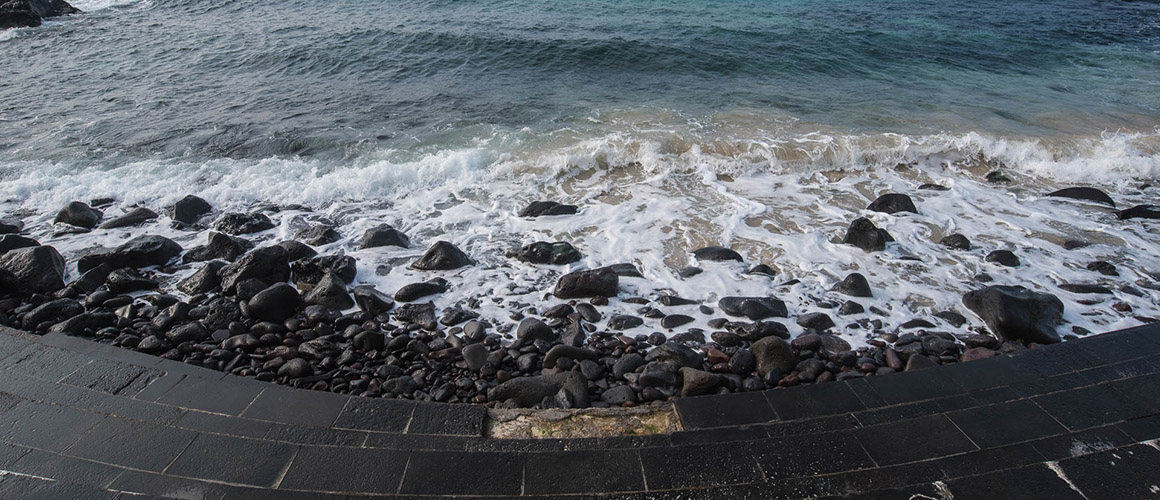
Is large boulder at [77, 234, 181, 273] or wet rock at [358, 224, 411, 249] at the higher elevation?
large boulder at [77, 234, 181, 273]

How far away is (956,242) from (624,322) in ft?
14.4

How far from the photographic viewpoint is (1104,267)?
6254mm

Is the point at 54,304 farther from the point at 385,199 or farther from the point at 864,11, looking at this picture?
the point at 864,11

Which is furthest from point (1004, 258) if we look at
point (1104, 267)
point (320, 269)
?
point (320, 269)

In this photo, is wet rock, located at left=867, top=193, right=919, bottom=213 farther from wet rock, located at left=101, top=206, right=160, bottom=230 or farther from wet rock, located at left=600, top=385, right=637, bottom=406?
wet rock, located at left=101, top=206, right=160, bottom=230

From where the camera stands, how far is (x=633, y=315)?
18.1 feet

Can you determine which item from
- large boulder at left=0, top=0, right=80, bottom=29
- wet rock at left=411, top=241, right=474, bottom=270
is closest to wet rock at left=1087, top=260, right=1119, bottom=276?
wet rock at left=411, top=241, right=474, bottom=270

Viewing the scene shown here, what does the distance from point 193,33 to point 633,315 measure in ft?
66.8

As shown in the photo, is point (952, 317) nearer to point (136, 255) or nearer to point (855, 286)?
point (855, 286)

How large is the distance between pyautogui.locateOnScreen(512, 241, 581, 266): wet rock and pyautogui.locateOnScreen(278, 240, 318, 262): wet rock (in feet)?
→ 7.55

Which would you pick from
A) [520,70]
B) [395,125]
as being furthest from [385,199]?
[520,70]

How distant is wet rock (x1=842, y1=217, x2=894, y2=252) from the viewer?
6.78 meters

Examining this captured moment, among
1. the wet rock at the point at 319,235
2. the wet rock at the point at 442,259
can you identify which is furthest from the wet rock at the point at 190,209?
the wet rock at the point at 442,259

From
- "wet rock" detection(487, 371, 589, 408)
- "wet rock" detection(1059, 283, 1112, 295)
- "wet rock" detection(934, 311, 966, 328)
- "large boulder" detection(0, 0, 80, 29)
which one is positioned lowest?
"wet rock" detection(934, 311, 966, 328)
